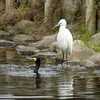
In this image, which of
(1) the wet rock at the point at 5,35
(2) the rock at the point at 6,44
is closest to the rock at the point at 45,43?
(2) the rock at the point at 6,44

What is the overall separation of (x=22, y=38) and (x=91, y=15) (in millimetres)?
5366

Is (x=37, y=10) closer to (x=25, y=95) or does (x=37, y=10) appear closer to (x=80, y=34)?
(x=80, y=34)

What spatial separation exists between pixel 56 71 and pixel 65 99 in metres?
6.65

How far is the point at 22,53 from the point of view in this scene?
23.6 m

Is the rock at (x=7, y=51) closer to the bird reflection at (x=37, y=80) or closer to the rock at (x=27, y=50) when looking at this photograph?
the rock at (x=27, y=50)

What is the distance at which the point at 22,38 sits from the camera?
1202 inches

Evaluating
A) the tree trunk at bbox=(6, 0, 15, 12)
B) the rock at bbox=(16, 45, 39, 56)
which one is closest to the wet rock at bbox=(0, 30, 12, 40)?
the tree trunk at bbox=(6, 0, 15, 12)

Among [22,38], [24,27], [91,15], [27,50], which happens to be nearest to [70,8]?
[22,38]

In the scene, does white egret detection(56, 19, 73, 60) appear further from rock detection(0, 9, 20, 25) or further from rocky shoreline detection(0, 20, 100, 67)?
rock detection(0, 9, 20, 25)

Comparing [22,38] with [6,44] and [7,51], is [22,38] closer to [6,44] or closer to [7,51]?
[6,44]

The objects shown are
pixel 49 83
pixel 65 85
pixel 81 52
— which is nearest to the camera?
pixel 65 85

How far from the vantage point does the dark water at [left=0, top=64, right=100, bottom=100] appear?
34.6 ft

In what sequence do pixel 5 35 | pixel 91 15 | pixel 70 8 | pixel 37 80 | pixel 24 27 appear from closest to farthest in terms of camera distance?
pixel 37 80, pixel 91 15, pixel 70 8, pixel 24 27, pixel 5 35

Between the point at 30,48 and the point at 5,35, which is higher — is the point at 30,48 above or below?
above
